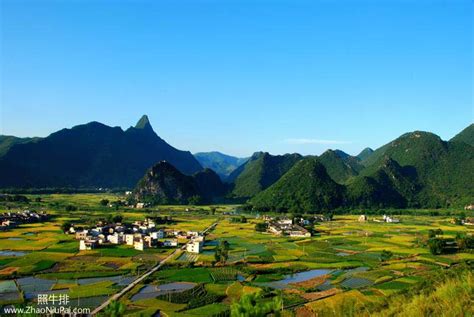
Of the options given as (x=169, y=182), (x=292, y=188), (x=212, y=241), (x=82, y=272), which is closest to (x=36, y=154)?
(x=169, y=182)

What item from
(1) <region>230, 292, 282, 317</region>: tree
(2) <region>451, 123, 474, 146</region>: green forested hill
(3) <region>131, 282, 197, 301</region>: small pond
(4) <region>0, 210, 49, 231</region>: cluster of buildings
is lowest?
(3) <region>131, 282, 197, 301</region>: small pond

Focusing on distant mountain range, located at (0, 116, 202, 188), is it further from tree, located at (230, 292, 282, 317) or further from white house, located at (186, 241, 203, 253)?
tree, located at (230, 292, 282, 317)

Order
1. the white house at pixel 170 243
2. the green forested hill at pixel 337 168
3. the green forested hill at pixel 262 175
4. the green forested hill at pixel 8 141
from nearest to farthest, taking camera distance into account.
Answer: the white house at pixel 170 243 → the green forested hill at pixel 262 175 → the green forested hill at pixel 8 141 → the green forested hill at pixel 337 168

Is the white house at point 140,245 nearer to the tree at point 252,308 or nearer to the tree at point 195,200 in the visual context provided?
the tree at point 252,308

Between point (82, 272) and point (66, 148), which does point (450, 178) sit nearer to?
point (82, 272)

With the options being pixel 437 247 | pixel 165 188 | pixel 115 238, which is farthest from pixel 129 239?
pixel 165 188

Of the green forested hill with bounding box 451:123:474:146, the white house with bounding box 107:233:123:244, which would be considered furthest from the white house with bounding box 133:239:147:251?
the green forested hill with bounding box 451:123:474:146

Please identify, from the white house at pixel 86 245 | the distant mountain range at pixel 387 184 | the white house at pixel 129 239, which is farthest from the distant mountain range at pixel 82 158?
the white house at pixel 86 245
